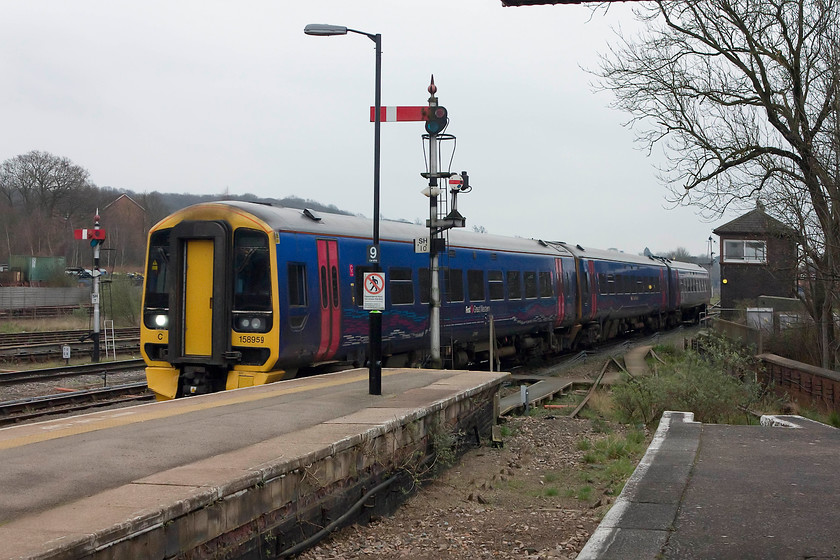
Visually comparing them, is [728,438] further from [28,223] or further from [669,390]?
[28,223]

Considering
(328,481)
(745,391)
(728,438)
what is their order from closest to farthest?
1. (328,481)
2. (728,438)
3. (745,391)

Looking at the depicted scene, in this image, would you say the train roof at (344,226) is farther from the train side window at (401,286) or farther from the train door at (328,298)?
the train side window at (401,286)

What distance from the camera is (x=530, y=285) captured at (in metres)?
21.0

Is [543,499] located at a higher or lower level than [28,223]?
lower

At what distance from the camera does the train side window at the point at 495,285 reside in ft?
61.5

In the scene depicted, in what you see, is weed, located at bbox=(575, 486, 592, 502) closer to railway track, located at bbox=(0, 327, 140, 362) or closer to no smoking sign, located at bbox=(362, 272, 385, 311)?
no smoking sign, located at bbox=(362, 272, 385, 311)

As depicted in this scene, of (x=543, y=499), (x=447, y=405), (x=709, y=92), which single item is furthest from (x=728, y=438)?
(x=709, y=92)

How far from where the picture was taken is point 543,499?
8.38 metres

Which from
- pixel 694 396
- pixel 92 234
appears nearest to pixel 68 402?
pixel 92 234

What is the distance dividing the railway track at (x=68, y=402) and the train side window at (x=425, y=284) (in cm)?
520

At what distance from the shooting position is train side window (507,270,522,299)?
19828 millimetres

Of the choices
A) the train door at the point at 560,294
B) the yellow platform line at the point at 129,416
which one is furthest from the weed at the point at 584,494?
the train door at the point at 560,294

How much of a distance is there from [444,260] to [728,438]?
28.5ft

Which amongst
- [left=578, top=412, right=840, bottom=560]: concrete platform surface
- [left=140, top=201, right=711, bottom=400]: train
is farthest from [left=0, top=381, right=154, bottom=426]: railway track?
[left=578, top=412, right=840, bottom=560]: concrete platform surface
